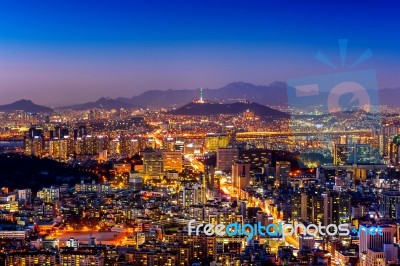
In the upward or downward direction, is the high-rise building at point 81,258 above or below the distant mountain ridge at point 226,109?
below

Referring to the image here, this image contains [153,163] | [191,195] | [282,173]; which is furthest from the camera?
[153,163]

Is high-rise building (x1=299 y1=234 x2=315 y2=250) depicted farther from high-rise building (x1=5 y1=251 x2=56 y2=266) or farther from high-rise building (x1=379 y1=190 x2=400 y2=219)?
high-rise building (x1=5 y1=251 x2=56 y2=266)

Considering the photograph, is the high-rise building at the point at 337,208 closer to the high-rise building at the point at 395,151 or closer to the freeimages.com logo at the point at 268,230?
the freeimages.com logo at the point at 268,230

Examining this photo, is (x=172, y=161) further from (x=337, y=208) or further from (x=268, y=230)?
(x=268, y=230)

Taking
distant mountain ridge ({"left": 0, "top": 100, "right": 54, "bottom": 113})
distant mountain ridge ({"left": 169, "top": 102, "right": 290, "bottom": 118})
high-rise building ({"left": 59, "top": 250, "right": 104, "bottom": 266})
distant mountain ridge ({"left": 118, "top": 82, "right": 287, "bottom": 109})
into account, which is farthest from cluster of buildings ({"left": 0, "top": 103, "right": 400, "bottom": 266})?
distant mountain ridge ({"left": 118, "top": 82, "right": 287, "bottom": 109})

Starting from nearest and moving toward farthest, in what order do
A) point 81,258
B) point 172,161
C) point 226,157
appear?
1. point 81,258
2. point 226,157
3. point 172,161

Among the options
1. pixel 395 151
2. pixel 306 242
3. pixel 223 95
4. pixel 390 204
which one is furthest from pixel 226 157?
pixel 306 242

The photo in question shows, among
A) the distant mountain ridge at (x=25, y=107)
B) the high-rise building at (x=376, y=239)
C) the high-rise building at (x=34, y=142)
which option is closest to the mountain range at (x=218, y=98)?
the distant mountain ridge at (x=25, y=107)
